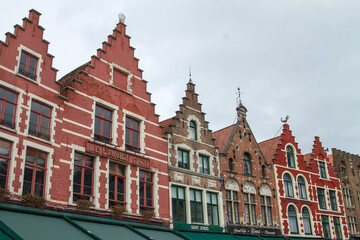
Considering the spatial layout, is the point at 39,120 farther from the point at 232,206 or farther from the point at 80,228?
the point at 232,206

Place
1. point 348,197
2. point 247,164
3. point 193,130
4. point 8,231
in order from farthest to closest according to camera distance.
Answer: point 348,197
point 247,164
point 193,130
point 8,231

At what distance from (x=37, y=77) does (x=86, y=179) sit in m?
4.73

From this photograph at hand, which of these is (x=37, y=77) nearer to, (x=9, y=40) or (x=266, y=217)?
(x=9, y=40)

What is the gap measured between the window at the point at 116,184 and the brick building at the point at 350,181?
21.6m

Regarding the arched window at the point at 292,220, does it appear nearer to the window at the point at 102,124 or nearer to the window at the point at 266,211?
the window at the point at 266,211

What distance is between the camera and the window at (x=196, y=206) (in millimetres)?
22391

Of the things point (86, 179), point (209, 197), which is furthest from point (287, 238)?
point (86, 179)

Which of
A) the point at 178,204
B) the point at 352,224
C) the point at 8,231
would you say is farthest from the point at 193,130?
the point at 352,224

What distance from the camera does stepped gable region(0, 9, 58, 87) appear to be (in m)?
16.2

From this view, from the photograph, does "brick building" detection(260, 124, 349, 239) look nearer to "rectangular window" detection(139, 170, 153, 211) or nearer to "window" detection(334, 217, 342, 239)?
"window" detection(334, 217, 342, 239)

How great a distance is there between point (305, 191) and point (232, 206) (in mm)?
8551

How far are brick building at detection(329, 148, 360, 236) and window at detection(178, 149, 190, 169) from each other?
1701 cm

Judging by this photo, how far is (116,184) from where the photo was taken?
750 inches

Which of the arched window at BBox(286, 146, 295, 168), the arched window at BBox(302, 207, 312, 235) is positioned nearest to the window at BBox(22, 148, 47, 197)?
the arched window at BBox(286, 146, 295, 168)
